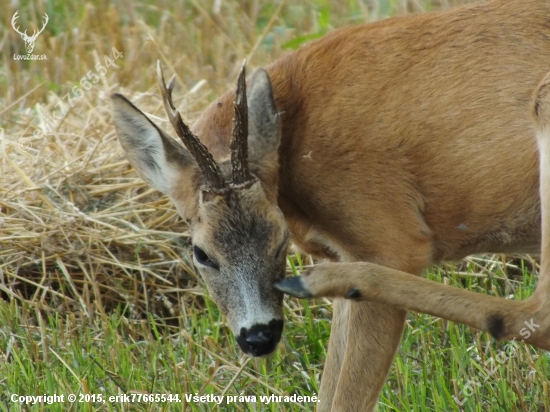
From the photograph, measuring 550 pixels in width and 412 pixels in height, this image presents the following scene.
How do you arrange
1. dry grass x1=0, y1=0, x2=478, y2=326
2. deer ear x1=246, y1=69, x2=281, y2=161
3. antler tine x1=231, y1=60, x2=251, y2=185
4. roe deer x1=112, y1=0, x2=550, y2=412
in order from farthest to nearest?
dry grass x1=0, y1=0, x2=478, y2=326, deer ear x1=246, y1=69, x2=281, y2=161, roe deer x1=112, y1=0, x2=550, y2=412, antler tine x1=231, y1=60, x2=251, y2=185

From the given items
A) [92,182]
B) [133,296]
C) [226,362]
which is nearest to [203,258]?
[226,362]

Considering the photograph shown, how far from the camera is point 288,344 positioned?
17.6ft

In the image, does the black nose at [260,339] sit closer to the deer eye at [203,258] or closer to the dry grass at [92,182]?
the deer eye at [203,258]

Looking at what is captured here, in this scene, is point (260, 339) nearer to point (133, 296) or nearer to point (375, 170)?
point (375, 170)

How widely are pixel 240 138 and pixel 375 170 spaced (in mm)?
661

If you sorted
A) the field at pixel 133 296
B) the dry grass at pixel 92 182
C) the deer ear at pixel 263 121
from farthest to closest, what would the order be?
the dry grass at pixel 92 182 < the field at pixel 133 296 < the deer ear at pixel 263 121

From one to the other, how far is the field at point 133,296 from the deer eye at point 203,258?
65 cm

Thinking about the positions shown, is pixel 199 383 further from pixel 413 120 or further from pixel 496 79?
pixel 496 79

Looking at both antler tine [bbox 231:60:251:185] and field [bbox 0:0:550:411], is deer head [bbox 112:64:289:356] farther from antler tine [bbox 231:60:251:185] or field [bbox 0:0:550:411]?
field [bbox 0:0:550:411]

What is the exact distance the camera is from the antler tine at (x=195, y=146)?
418 centimetres

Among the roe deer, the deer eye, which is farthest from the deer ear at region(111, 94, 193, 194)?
the deer eye

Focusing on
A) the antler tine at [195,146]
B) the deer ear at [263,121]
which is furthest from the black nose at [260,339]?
the deer ear at [263,121]

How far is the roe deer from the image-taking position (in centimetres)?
429

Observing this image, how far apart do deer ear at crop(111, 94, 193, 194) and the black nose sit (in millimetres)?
827
